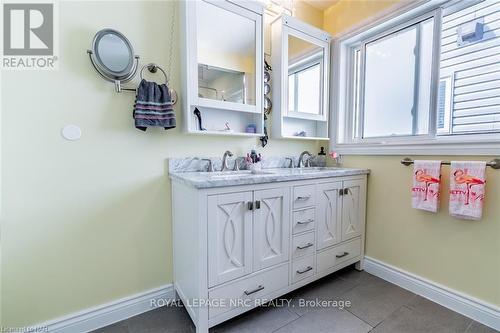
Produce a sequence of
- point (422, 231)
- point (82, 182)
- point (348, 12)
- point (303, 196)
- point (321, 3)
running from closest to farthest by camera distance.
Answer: point (82, 182), point (303, 196), point (422, 231), point (348, 12), point (321, 3)

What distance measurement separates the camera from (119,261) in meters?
1.46

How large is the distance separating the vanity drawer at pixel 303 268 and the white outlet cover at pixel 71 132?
1575 millimetres

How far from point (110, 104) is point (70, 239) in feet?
2.73

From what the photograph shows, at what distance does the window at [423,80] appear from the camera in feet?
4.87

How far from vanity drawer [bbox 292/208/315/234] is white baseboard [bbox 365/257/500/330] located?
854 millimetres

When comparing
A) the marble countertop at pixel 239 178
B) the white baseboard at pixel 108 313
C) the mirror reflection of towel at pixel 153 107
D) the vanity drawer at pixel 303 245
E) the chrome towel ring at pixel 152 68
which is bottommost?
the white baseboard at pixel 108 313

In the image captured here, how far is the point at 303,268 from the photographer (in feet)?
5.35

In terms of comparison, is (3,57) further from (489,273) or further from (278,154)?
(489,273)

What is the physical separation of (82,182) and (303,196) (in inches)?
54.8

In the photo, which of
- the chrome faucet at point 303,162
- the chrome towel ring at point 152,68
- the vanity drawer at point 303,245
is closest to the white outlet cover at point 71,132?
the chrome towel ring at point 152,68

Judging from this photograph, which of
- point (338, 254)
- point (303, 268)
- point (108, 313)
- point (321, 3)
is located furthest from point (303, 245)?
point (321, 3)

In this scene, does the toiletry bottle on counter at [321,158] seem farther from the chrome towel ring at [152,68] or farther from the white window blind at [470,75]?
the chrome towel ring at [152,68]

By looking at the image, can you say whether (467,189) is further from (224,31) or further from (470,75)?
(224,31)
